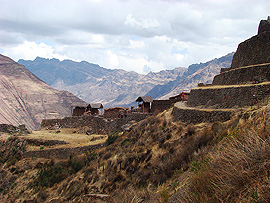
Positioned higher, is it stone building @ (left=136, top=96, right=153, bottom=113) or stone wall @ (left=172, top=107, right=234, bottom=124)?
stone wall @ (left=172, top=107, right=234, bottom=124)

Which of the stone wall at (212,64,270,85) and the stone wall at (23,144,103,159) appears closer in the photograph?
the stone wall at (212,64,270,85)

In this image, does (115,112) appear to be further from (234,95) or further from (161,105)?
(234,95)

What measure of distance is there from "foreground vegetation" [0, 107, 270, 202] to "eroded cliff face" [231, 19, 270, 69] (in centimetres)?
1138

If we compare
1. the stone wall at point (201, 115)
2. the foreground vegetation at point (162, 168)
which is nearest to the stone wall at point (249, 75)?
the stone wall at point (201, 115)

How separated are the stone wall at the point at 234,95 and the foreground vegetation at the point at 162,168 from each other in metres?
3.60

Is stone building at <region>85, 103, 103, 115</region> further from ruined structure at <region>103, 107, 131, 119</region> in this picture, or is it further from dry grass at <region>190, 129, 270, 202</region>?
dry grass at <region>190, 129, 270, 202</region>

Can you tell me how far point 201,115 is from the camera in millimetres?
19062

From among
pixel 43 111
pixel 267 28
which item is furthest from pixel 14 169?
pixel 43 111

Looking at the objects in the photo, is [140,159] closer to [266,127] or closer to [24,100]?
[266,127]

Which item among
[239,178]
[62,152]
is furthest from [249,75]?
[62,152]

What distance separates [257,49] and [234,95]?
31.1 ft

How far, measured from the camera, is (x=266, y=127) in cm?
676

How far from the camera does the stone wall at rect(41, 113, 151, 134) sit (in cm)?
3472

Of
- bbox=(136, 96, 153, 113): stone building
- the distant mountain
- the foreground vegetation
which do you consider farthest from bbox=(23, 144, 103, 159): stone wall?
the distant mountain
